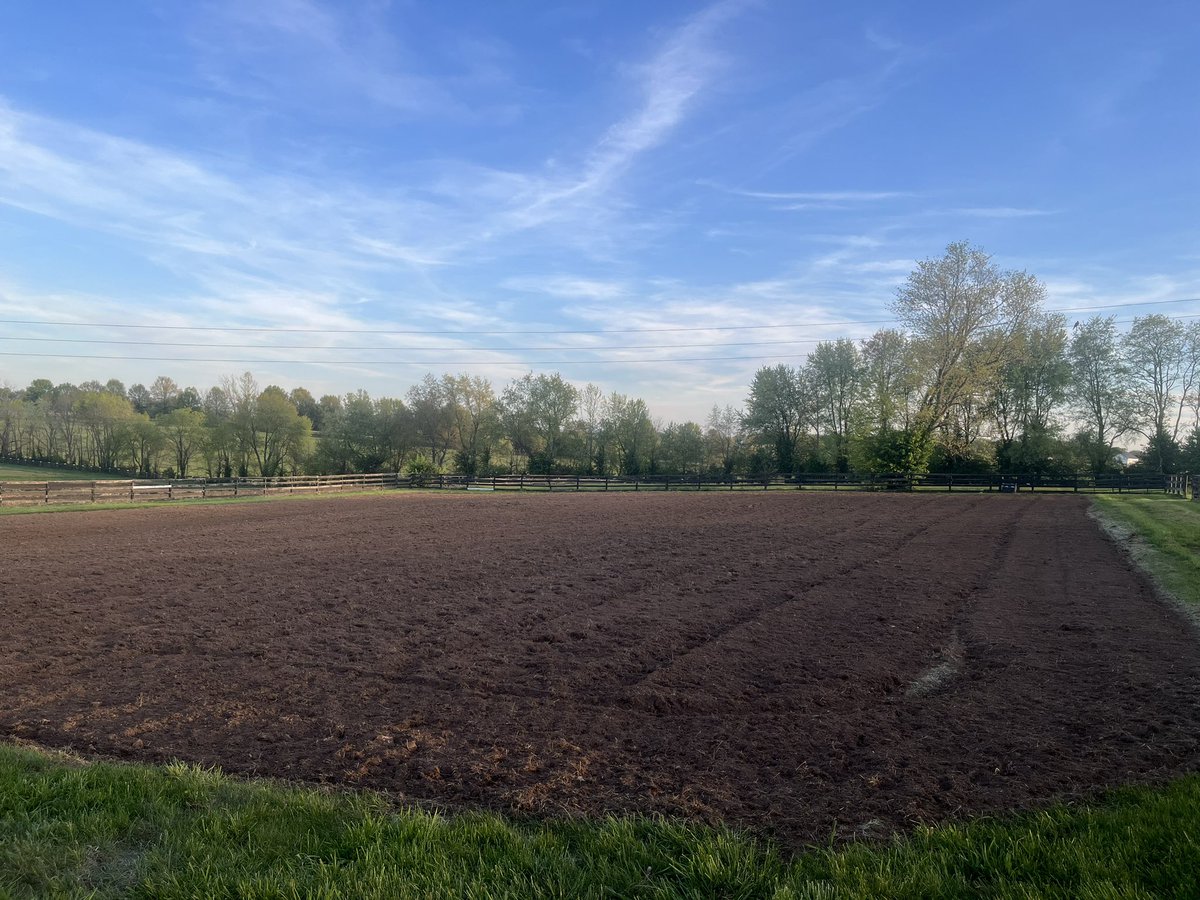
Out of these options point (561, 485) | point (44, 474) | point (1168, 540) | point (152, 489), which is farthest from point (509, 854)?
point (44, 474)

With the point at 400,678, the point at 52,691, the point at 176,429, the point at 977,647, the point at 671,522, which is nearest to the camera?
the point at 52,691

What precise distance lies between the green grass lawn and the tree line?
3.02 metres

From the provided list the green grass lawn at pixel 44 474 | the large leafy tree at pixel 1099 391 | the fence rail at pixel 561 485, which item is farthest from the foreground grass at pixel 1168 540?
the green grass lawn at pixel 44 474

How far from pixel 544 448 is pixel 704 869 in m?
71.2

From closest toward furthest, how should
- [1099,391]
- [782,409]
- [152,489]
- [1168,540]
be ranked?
[1168,540]
[152,489]
[1099,391]
[782,409]

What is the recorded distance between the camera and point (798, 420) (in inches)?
2675

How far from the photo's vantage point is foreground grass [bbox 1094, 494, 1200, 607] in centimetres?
1262

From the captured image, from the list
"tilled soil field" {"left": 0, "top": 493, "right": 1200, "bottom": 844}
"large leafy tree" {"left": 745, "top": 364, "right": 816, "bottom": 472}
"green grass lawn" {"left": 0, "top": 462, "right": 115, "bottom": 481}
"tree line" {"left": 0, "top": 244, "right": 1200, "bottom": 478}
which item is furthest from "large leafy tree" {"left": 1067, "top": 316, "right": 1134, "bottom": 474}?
"green grass lawn" {"left": 0, "top": 462, "right": 115, "bottom": 481}

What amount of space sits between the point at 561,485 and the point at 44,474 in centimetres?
5655

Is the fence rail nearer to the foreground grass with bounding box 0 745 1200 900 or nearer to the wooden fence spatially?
the wooden fence

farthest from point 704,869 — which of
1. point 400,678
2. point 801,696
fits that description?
point 400,678

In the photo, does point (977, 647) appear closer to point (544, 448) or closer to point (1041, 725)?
point (1041, 725)

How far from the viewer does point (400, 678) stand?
746cm

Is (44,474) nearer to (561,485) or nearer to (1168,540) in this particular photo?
(561,485)
